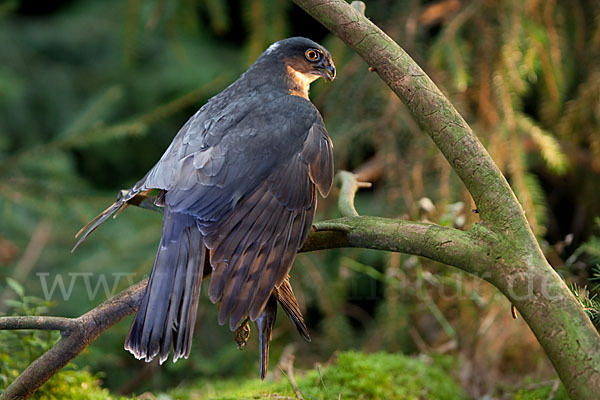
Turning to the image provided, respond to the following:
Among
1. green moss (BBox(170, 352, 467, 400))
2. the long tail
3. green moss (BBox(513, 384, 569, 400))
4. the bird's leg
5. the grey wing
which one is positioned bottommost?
green moss (BBox(170, 352, 467, 400))

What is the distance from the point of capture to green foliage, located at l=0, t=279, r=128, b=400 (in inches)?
72.6

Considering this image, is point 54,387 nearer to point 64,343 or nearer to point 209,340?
point 64,343

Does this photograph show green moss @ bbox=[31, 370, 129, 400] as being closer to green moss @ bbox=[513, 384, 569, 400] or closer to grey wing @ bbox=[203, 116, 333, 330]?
grey wing @ bbox=[203, 116, 333, 330]

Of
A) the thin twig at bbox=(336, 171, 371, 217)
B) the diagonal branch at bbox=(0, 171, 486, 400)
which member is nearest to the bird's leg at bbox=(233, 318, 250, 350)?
the diagonal branch at bbox=(0, 171, 486, 400)

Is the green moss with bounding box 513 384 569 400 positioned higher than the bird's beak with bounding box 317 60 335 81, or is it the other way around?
the bird's beak with bounding box 317 60 335 81

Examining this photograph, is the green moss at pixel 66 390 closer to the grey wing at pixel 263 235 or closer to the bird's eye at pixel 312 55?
the grey wing at pixel 263 235

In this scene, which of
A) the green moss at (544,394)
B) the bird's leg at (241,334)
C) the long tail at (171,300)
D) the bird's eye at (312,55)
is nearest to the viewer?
the long tail at (171,300)

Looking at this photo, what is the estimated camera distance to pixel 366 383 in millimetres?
2053

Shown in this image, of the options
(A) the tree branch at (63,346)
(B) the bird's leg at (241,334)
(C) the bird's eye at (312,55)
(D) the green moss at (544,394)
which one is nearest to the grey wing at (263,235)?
(B) the bird's leg at (241,334)

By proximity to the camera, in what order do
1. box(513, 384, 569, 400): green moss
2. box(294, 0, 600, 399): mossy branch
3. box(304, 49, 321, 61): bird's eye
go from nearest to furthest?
box(294, 0, 600, 399): mossy branch → box(513, 384, 569, 400): green moss → box(304, 49, 321, 61): bird's eye

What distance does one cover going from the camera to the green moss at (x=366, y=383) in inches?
78.6

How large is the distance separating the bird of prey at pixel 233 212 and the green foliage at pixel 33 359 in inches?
13.3

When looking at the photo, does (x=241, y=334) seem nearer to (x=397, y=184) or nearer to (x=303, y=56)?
(x=303, y=56)

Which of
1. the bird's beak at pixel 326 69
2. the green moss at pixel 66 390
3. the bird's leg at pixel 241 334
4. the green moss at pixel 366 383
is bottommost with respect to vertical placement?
the green moss at pixel 66 390
